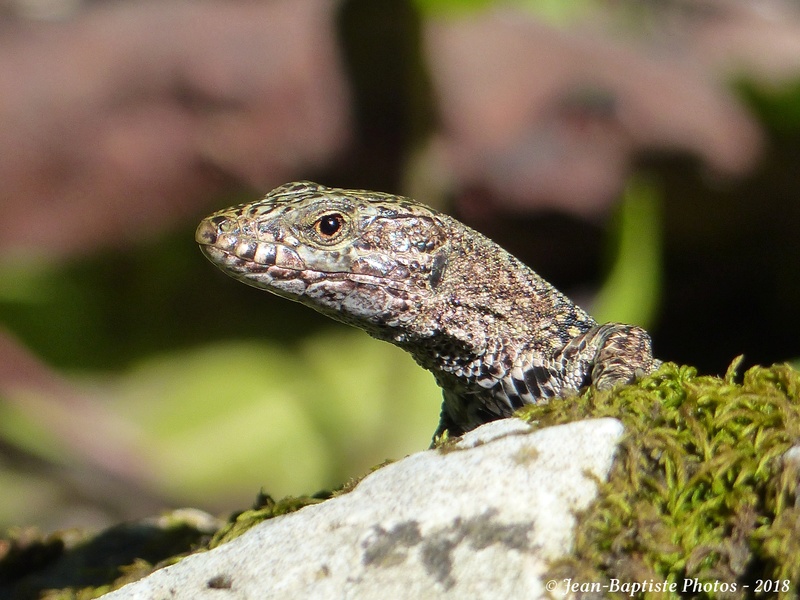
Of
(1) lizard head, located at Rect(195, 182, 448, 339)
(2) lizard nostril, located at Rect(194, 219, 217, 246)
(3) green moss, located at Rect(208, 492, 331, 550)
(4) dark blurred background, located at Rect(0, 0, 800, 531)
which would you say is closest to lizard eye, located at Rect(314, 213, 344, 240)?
(1) lizard head, located at Rect(195, 182, 448, 339)

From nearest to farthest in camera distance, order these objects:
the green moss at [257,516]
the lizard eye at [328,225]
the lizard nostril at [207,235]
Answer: the green moss at [257,516], the lizard nostril at [207,235], the lizard eye at [328,225]

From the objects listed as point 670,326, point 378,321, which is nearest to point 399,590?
point 378,321

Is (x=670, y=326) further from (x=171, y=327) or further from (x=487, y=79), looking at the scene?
(x=171, y=327)

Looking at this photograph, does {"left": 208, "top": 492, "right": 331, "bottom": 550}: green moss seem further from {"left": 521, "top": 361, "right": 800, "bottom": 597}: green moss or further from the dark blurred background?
the dark blurred background

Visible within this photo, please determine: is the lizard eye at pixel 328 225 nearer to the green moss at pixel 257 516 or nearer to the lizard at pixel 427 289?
the lizard at pixel 427 289

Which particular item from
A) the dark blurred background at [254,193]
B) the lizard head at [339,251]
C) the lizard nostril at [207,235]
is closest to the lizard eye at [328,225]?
the lizard head at [339,251]

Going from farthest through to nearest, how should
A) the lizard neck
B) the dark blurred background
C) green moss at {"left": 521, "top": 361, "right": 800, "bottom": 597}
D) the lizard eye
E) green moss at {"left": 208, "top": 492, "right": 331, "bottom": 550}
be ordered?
1. the dark blurred background
2. the lizard neck
3. the lizard eye
4. green moss at {"left": 208, "top": 492, "right": 331, "bottom": 550}
5. green moss at {"left": 521, "top": 361, "right": 800, "bottom": 597}

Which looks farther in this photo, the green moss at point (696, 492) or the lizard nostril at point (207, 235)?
the lizard nostril at point (207, 235)

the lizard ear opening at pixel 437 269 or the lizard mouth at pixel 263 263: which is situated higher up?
the lizard ear opening at pixel 437 269
